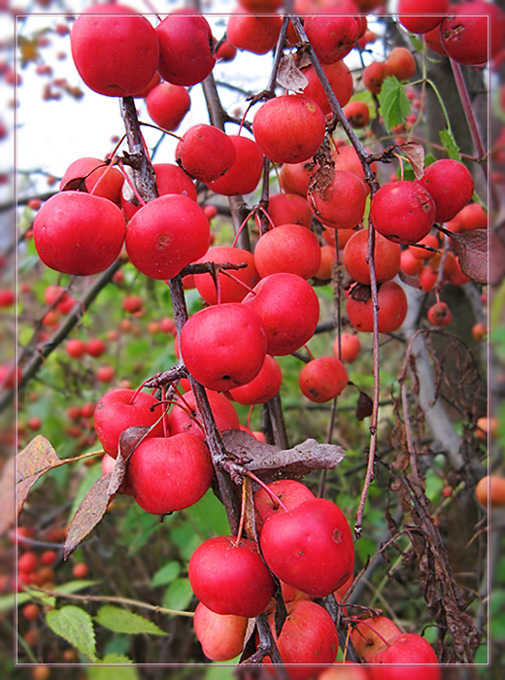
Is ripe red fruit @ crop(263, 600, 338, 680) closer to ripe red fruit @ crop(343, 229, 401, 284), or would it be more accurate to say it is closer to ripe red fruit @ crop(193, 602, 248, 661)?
ripe red fruit @ crop(193, 602, 248, 661)

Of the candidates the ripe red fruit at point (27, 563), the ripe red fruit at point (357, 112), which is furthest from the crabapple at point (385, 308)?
the ripe red fruit at point (27, 563)

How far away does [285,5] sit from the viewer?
21.8 inches

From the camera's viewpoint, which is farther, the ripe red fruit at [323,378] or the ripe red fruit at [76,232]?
the ripe red fruit at [323,378]

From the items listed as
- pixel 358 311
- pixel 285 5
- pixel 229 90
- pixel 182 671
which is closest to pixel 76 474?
pixel 229 90

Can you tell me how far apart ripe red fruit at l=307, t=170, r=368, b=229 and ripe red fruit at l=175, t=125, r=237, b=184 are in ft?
0.48

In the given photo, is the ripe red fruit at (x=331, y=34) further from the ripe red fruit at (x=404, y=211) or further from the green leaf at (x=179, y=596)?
the green leaf at (x=179, y=596)

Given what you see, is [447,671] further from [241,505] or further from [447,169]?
[447,169]

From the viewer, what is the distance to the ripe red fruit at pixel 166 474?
53cm

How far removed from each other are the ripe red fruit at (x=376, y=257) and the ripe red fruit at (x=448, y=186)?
0.11 m

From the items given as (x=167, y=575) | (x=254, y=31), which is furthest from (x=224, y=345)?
(x=167, y=575)

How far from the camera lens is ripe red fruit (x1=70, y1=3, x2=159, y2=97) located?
515 mm

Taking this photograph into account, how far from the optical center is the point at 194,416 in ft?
2.02

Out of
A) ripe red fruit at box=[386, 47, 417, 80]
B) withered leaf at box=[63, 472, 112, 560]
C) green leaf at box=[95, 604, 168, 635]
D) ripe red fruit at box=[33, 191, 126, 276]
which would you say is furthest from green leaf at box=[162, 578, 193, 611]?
ripe red fruit at box=[386, 47, 417, 80]

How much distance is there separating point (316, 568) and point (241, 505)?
13 centimetres
